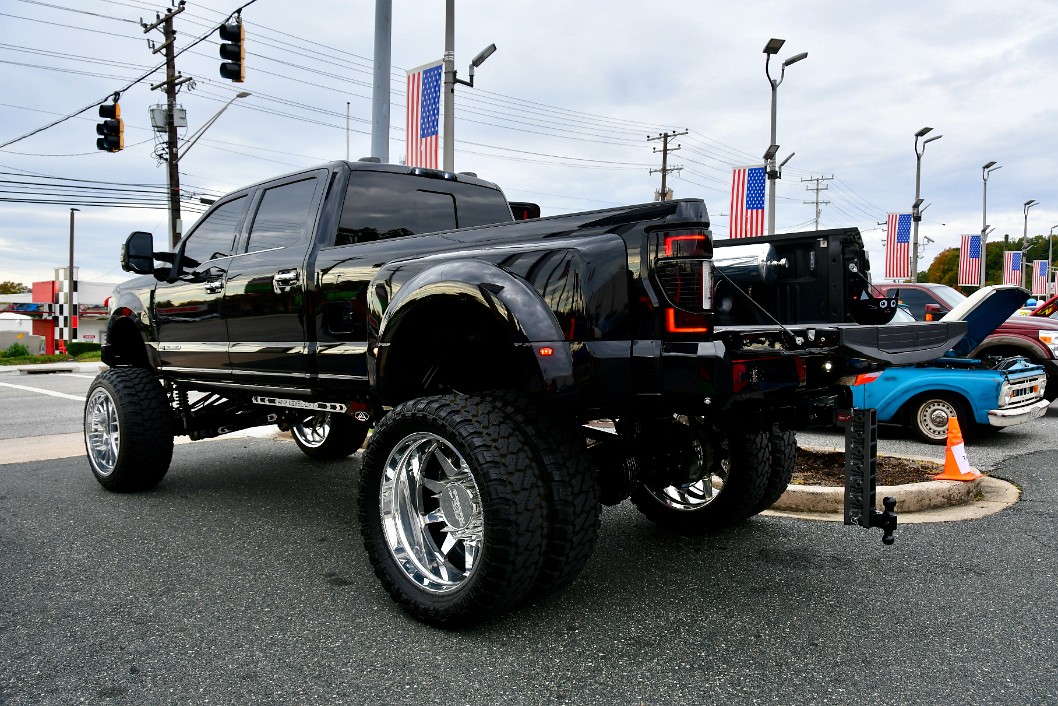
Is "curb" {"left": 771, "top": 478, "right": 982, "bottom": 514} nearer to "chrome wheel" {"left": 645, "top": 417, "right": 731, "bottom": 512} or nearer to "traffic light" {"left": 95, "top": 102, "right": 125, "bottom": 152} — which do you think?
"chrome wheel" {"left": 645, "top": 417, "right": 731, "bottom": 512}

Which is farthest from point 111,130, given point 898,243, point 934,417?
point 898,243

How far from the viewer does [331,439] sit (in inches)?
261

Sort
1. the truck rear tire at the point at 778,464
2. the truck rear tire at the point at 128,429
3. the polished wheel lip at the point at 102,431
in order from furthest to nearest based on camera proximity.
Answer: the polished wheel lip at the point at 102,431, the truck rear tire at the point at 128,429, the truck rear tire at the point at 778,464

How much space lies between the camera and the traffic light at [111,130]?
17781 mm

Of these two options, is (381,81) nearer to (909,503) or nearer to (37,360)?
(909,503)

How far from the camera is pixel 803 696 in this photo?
8.54ft

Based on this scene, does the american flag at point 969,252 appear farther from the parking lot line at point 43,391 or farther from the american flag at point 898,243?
the parking lot line at point 43,391

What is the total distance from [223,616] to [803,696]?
225cm

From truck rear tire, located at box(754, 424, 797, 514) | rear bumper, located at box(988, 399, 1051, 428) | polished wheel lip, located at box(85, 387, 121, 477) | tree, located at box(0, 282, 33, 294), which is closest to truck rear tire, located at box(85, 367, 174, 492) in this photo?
polished wheel lip, located at box(85, 387, 121, 477)

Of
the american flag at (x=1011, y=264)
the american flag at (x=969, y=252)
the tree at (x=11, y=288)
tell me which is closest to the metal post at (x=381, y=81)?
the american flag at (x=969, y=252)

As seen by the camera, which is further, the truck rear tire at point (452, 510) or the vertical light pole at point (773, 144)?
the vertical light pole at point (773, 144)

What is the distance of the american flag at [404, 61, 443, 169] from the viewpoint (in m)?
11.1

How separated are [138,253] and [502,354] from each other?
2905 mm

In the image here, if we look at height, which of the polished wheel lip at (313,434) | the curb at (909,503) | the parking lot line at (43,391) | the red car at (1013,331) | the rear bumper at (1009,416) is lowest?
the parking lot line at (43,391)
